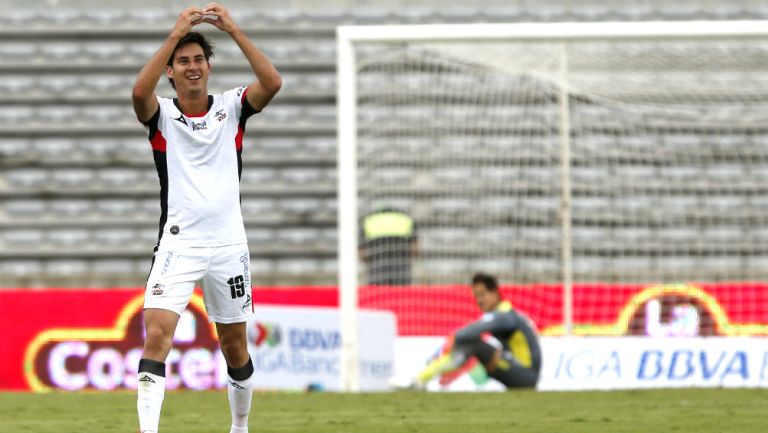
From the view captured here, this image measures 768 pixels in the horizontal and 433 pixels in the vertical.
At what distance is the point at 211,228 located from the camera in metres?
6.43

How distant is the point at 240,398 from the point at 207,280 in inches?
25.7

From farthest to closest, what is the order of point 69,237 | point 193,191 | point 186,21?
point 69,237
point 193,191
point 186,21

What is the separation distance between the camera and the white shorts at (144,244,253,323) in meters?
6.30

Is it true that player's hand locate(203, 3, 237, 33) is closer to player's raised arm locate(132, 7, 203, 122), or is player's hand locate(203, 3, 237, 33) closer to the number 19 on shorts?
player's raised arm locate(132, 7, 203, 122)

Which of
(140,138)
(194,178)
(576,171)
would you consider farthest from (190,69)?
(140,138)

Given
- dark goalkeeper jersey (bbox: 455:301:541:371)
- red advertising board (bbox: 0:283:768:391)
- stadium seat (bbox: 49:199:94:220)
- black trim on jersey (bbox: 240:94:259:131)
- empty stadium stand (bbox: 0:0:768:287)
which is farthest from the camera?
stadium seat (bbox: 49:199:94:220)

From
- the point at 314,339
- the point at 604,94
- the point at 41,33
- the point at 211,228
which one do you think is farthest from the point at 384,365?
the point at 41,33

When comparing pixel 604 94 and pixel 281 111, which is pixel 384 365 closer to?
pixel 604 94

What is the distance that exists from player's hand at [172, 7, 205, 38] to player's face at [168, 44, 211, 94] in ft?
0.43

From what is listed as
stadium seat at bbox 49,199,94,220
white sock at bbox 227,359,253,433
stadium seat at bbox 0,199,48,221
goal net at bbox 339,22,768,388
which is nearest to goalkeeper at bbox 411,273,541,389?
goal net at bbox 339,22,768,388

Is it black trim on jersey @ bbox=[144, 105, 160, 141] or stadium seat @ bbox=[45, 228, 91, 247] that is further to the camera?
stadium seat @ bbox=[45, 228, 91, 247]

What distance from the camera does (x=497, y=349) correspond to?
12875mm

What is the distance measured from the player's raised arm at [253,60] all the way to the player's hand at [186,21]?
3 centimetres

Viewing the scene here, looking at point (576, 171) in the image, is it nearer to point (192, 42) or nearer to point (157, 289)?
Result: point (192, 42)
